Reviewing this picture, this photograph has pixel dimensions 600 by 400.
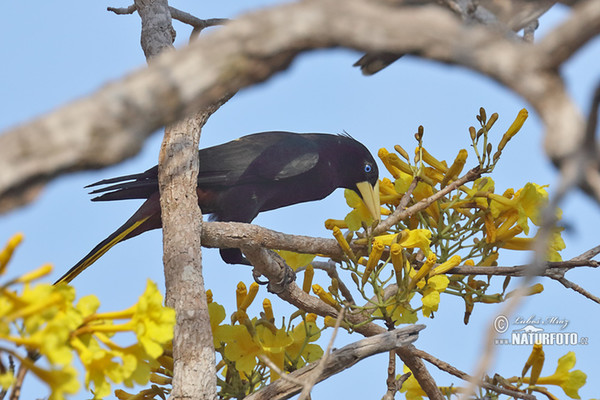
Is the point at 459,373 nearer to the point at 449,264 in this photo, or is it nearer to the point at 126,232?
the point at 449,264

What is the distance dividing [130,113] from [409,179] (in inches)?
79.2

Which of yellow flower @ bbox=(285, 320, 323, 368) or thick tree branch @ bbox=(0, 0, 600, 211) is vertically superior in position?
yellow flower @ bbox=(285, 320, 323, 368)

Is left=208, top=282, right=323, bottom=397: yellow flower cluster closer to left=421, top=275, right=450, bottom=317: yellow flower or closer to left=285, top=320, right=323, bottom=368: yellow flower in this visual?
left=285, top=320, right=323, bottom=368: yellow flower

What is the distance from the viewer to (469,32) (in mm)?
1099

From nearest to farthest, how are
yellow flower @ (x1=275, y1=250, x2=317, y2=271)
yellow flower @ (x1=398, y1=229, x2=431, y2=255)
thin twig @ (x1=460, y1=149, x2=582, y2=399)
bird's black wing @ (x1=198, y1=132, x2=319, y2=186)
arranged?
1. thin twig @ (x1=460, y1=149, x2=582, y2=399)
2. yellow flower @ (x1=398, y1=229, x2=431, y2=255)
3. yellow flower @ (x1=275, y1=250, x2=317, y2=271)
4. bird's black wing @ (x1=198, y1=132, x2=319, y2=186)

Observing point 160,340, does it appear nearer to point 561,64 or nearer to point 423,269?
point 561,64

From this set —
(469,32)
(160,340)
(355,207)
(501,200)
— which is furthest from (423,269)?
(469,32)

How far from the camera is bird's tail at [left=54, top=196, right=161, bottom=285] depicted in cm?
310

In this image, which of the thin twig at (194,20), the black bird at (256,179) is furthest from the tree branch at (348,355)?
the thin twig at (194,20)

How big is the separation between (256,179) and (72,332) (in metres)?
2.39

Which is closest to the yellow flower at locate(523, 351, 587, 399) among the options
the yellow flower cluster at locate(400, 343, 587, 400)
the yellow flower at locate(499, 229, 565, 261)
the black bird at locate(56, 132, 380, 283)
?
the yellow flower cluster at locate(400, 343, 587, 400)

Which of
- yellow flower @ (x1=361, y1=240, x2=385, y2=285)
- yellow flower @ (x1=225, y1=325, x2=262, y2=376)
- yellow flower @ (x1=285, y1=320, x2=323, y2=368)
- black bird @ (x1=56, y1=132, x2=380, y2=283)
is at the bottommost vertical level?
yellow flower @ (x1=225, y1=325, x2=262, y2=376)

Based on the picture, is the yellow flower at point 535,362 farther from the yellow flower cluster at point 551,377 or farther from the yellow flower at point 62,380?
the yellow flower at point 62,380

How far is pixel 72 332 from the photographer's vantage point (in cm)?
137
